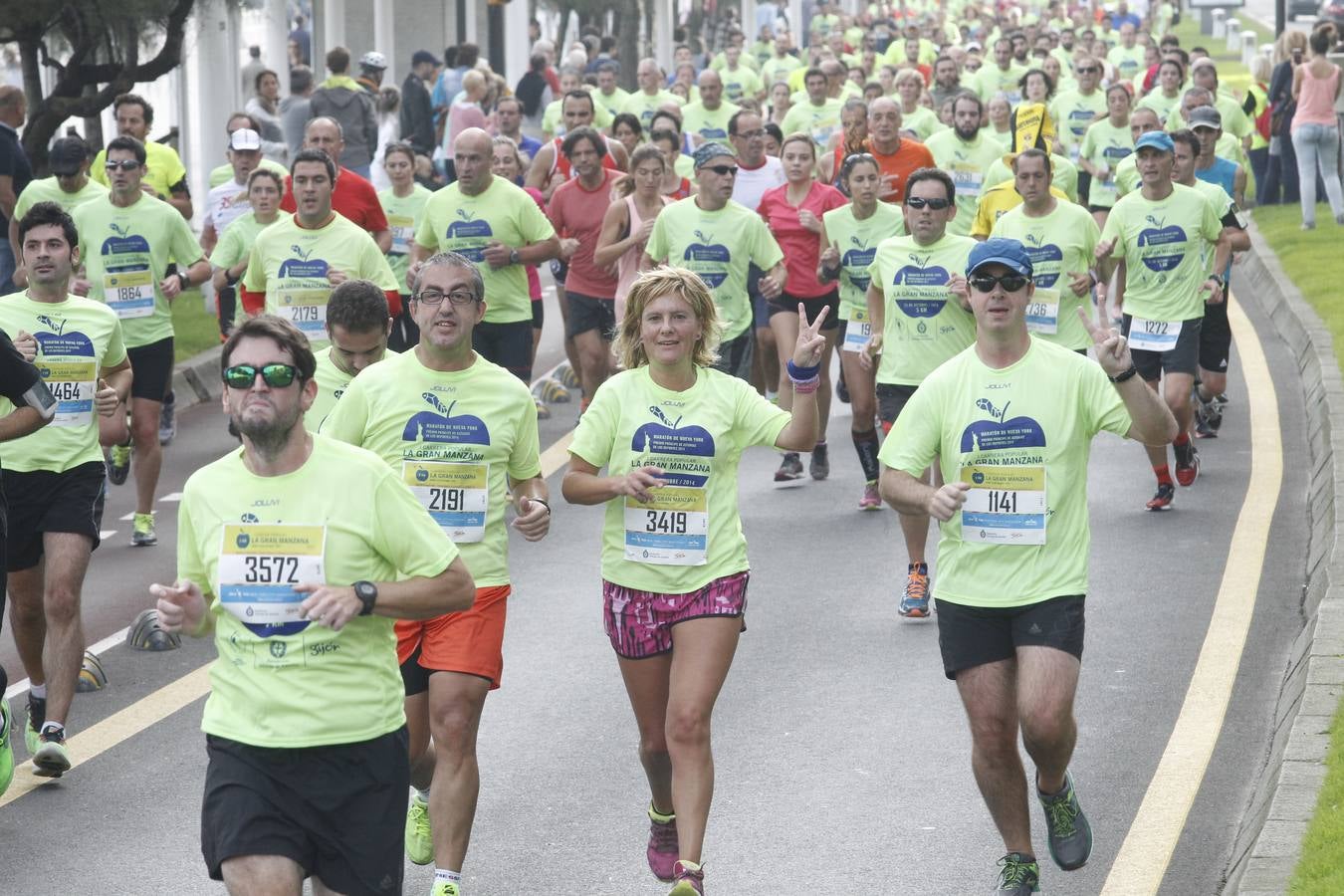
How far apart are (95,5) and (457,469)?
38.6ft

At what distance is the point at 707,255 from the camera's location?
12414mm

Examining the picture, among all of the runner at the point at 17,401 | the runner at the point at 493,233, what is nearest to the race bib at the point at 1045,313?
the runner at the point at 493,233

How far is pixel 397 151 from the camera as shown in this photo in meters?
14.7

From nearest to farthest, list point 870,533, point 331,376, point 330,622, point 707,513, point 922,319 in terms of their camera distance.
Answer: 1. point 330,622
2. point 707,513
3. point 331,376
4. point 922,319
5. point 870,533

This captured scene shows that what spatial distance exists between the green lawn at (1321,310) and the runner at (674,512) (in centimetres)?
166

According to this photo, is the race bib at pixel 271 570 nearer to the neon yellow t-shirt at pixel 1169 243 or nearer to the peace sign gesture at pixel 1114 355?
the peace sign gesture at pixel 1114 355

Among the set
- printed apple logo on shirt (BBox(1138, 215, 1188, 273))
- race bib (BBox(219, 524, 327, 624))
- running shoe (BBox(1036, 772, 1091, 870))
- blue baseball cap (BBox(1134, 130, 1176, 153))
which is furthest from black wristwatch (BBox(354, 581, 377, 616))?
printed apple logo on shirt (BBox(1138, 215, 1188, 273))

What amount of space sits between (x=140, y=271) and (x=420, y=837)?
583cm

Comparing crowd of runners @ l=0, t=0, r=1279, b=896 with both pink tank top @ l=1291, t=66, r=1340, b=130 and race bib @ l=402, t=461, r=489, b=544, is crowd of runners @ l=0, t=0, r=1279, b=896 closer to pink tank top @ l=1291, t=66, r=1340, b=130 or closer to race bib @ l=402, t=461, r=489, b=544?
race bib @ l=402, t=461, r=489, b=544

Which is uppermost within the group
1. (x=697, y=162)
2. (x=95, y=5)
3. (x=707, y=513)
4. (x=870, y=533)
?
(x=95, y=5)

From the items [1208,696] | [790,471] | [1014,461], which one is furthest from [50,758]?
[790,471]

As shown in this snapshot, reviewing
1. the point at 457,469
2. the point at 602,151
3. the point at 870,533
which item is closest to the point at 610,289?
the point at 602,151

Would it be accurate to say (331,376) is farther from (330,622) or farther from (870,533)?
(870,533)

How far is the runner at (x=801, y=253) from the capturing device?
44.1ft
